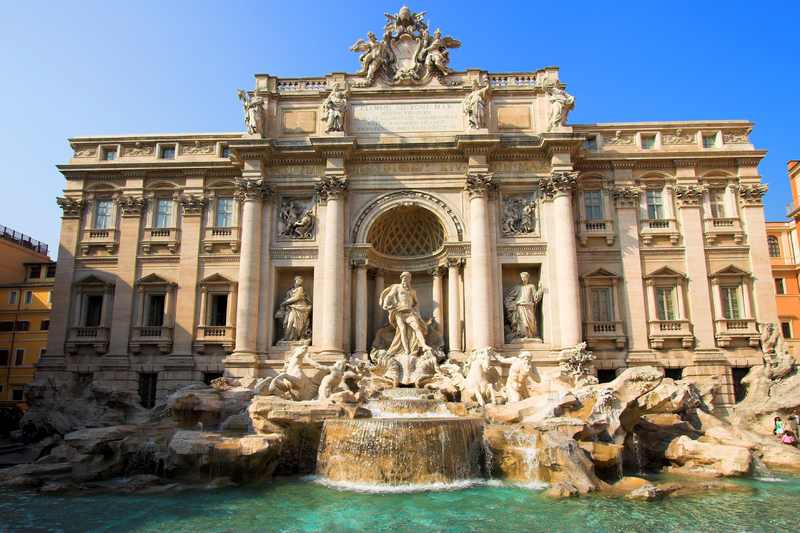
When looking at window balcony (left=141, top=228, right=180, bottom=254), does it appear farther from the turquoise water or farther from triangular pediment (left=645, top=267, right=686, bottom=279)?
triangular pediment (left=645, top=267, right=686, bottom=279)

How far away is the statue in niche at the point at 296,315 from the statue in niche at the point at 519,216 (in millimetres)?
8948

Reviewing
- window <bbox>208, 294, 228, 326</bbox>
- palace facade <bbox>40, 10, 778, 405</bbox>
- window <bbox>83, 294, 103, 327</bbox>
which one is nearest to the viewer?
palace facade <bbox>40, 10, 778, 405</bbox>

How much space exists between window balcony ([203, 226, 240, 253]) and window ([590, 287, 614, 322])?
15.6 metres

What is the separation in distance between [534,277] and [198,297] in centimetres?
1461

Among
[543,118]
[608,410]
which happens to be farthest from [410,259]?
[608,410]

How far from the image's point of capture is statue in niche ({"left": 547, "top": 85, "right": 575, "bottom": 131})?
2394cm

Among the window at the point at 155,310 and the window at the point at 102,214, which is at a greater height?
the window at the point at 102,214

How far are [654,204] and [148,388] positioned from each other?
23.4 meters

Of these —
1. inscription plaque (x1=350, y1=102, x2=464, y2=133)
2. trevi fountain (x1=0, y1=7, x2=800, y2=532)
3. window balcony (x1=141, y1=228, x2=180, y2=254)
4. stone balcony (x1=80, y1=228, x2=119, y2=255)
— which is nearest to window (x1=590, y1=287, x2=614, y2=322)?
trevi fountain (x1=0, y1=7, x2=800, y2=532)

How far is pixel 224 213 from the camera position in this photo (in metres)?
25.7

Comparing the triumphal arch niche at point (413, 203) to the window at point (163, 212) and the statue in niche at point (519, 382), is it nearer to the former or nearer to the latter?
the statue in niche at point (519, 382)

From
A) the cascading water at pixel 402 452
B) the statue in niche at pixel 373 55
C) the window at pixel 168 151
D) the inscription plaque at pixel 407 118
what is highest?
the statue in niche at pixel 373 55

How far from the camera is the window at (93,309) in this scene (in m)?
25.3

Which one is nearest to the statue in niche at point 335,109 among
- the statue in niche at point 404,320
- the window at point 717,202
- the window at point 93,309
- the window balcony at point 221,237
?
the window balcony at point 221,237
